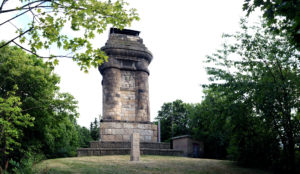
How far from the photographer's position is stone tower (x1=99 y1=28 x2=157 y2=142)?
58.3 ft

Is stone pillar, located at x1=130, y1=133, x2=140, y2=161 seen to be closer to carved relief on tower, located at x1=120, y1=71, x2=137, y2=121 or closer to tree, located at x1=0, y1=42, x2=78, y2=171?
carved relief on tower, located at x1=120, y1=71, x2=137, y2=121

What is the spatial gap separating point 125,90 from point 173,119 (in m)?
30.7

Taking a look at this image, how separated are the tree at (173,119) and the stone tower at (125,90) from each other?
1025 inches

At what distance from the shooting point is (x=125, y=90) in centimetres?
1933

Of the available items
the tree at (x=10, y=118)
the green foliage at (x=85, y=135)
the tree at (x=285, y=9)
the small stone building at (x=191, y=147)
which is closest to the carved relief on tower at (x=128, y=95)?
the tree at (x=10, y=118)

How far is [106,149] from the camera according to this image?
15.8 meters

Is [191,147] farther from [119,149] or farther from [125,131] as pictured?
[119,149]

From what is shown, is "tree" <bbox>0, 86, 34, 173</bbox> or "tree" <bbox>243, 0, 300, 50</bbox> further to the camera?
"tree" <bbox>0, 86, 34, 173</bbox>

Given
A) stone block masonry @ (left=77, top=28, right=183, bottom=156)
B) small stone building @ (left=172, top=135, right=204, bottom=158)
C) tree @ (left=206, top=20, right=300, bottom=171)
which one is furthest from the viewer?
small stone building @ (left=172, top=135, right=204, bottom=158)

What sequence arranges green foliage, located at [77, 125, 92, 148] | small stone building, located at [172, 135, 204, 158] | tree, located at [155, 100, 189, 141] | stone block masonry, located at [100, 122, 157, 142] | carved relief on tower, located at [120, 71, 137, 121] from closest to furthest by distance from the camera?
1. stone block masonry, located at [100, 122, 157, 142]
2. carved relief on tower, located at [120, 71, 137, 121]
3. small stone building, located at [172, 135, 204, 158]
4. tree, located at [155, 100, 189, 141]
5. green foliage, located at [77, 125, 92, 148]

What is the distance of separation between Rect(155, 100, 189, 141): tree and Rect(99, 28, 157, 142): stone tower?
26024 mm

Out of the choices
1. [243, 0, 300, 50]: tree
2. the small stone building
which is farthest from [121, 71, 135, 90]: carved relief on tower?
[243, 0, 300, 50]: tree

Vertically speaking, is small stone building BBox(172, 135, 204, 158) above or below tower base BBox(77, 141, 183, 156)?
below

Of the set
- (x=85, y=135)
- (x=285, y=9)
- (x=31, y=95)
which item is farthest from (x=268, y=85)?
(x=85, y=135)
